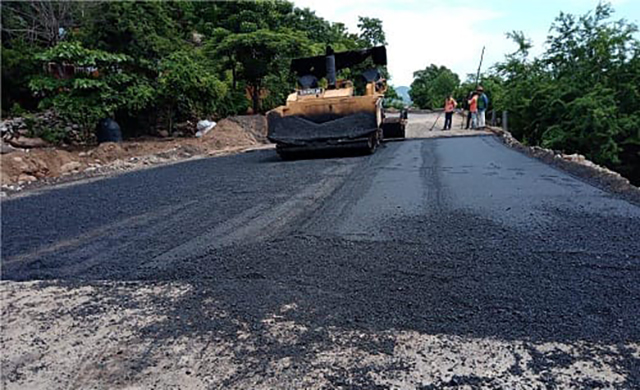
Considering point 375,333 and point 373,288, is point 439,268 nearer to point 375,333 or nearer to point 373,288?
point 373,288

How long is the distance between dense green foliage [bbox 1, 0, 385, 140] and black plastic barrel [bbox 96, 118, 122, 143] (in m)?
0.20

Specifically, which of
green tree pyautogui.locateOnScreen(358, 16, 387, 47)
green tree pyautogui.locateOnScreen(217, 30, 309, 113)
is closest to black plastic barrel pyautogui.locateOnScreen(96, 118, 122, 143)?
green tree pyautogui.locateOnScreen(217, 30, 309, 113)

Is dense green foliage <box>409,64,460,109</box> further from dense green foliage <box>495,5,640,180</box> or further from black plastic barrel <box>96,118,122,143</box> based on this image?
black plastic barrel <box>96,118,122,143</box>

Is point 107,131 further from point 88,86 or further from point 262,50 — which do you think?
point 262,50

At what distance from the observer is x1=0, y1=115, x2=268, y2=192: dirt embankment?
27.9 feet

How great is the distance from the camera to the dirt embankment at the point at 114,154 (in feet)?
27.9

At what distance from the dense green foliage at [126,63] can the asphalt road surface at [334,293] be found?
800 centimetres

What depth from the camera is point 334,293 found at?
2523 millimetres

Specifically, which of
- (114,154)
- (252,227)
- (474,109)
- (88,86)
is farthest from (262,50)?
(252,227)

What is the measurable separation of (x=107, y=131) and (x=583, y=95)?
42.2 ft

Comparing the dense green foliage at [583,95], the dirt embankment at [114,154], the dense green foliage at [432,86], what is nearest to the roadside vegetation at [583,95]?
the dense green foliage at [583,95]

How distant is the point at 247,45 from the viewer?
15.4 metres

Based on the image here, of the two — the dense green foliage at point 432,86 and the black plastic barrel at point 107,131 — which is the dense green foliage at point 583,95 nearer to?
the black plastic barrel at point 107,131

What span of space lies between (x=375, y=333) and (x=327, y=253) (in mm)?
1073
